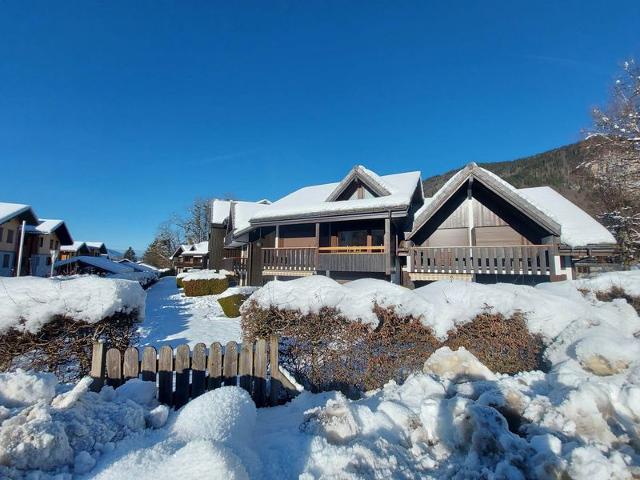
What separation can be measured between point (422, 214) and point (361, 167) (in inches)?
204

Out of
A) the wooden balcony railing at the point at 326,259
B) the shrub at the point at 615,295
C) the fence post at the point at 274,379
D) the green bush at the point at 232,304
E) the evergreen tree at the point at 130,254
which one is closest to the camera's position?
the fence post at the point at 274,379

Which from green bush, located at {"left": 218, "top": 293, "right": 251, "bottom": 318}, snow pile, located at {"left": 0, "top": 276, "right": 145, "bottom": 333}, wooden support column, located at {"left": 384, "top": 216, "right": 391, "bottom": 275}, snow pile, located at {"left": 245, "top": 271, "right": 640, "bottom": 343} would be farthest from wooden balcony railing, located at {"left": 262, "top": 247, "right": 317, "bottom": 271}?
snow pile, located at {"left": 0, "top": 276, "right": 145, "bottom": 333}

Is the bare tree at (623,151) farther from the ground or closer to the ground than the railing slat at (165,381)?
farther from the ground

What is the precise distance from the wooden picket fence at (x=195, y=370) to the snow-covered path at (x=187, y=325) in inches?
231

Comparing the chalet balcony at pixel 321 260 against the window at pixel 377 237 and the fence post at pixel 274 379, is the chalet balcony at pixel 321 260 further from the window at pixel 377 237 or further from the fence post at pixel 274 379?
the fence post at pixel 274 379

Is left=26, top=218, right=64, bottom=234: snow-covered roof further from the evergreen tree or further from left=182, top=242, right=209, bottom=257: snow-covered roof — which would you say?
the evergreen tree

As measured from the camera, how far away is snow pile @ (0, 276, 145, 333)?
4.10 metres

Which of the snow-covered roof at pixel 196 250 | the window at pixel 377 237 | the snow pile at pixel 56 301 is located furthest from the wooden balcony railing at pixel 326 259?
the snow-covered roof at pixel 196 250

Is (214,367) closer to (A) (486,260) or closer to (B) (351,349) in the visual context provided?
(B) (351,349)

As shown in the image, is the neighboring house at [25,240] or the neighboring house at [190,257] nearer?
the neighboring house at [25,240]

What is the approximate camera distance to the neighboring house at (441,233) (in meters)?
12.4

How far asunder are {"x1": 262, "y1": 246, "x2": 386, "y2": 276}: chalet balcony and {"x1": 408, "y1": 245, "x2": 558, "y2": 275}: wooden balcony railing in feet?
6.12

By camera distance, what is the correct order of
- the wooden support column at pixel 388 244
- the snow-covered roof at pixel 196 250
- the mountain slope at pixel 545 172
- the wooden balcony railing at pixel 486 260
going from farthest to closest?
the snow-covered roof at pixel 196 250, the mountain slope at pixel 545 172, the wooden support column at pixel 388 244, the wooden balcony railing at pixel 486 260

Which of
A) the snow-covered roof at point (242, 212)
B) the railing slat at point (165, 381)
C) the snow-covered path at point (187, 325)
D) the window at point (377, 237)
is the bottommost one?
the snow-covered path at point (187, 325)
